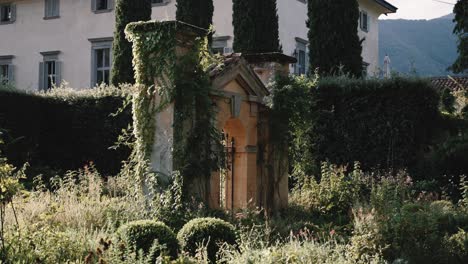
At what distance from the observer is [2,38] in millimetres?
27094

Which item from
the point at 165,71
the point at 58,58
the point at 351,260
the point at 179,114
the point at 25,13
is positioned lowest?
the point at 351,260

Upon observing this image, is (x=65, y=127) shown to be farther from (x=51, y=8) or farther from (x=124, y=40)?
(x=51, y=8)

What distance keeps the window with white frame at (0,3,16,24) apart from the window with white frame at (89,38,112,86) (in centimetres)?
453

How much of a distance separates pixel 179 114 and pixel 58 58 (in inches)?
722

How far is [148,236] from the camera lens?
665cm

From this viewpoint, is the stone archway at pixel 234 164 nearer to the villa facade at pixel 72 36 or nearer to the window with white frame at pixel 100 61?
the villa facade at pixel 72 36

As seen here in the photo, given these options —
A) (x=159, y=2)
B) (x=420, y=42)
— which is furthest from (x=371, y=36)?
(x=420, y=42)

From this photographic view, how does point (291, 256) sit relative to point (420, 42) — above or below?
below

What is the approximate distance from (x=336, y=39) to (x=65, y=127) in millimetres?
8027

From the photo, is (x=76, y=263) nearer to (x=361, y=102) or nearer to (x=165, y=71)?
(x=165, y=71)

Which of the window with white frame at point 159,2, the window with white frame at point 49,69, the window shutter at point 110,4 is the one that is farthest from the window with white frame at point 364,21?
the window with white frame at point 49,69

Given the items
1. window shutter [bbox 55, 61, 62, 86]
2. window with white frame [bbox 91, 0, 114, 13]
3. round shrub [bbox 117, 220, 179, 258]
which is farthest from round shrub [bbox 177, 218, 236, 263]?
window shutter [bbox 55, 61, 62, 86]

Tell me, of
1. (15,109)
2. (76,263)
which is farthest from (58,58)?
(76,263)

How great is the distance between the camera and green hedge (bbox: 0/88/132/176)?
16297 mm
